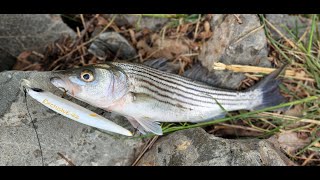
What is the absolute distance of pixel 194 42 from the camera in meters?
Answer: 5.65

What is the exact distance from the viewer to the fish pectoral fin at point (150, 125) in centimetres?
468

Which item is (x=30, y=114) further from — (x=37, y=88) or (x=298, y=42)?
(x=298, y=42)

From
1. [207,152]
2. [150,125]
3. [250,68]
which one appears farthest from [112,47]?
[207,152]

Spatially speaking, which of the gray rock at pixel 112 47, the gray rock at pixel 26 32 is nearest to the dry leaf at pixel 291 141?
the gray rock at pixel 112 47

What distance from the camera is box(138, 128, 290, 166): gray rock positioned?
15.1ft

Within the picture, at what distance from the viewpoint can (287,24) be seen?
5.64 meters

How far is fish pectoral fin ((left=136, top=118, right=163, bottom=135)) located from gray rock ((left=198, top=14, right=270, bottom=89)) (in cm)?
86

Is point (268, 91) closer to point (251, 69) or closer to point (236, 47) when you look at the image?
point (251, 69)

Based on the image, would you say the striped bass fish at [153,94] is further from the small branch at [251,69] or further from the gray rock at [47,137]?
the gray rock at [47,137]

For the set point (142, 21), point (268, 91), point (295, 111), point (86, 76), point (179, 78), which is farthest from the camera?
point (142, 21)

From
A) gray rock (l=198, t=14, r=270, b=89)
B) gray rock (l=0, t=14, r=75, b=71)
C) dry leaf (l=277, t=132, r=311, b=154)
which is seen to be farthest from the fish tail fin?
gray rock (l=0, t=14, r=75, b=71)

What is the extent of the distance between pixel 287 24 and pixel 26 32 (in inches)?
133

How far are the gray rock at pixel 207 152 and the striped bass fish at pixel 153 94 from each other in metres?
0.25

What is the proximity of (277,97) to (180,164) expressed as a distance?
1474 mm
